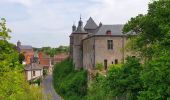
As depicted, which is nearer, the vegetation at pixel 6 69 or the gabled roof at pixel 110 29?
the vegetation at pixel 6 69

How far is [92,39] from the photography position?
213 feet

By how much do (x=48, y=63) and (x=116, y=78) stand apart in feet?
379

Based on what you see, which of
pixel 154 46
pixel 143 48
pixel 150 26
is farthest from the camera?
pixel 143 48

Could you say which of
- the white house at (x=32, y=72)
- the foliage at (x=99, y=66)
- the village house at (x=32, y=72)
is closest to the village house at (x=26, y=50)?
the white house at (x=32, y=72)

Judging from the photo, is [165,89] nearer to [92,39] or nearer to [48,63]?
[92,39]

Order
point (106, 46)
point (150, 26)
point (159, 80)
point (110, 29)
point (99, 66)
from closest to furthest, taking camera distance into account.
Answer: point (159, 80) < point (150, 26) < point (99, 66) < point (106, 46) < point (110, 29)

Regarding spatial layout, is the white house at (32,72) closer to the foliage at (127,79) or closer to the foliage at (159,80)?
the foliage at (127,79)

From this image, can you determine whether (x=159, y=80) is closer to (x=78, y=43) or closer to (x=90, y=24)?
(x=78, y=43)

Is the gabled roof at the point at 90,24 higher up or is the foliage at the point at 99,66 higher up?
the gabled roof at the point at 90,24

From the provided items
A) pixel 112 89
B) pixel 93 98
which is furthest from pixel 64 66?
pixel 112 89

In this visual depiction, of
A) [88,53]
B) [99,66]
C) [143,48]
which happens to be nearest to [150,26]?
[143,48]

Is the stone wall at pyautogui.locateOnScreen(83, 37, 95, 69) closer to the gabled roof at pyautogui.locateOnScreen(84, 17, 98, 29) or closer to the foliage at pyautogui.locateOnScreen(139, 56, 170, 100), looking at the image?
the gabled roof at pyautogui.locateOnScreen(84, 17, 98, 29)

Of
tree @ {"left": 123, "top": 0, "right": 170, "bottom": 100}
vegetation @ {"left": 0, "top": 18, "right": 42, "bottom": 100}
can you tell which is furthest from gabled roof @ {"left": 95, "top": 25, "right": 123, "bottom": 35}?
vegetation @ {"left": 0, "top": 18, "right": 42, "bottom": 100}

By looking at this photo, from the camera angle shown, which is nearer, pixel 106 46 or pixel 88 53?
pixel 106 46
